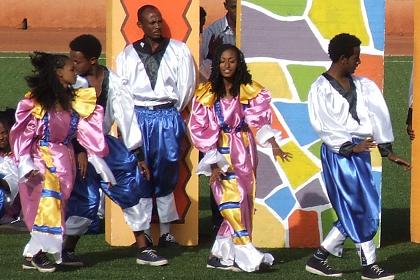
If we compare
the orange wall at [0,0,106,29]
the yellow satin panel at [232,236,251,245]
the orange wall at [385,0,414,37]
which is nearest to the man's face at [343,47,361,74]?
the yellow satin panel at [232,236,251,245]

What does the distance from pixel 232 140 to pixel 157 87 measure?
116 cm

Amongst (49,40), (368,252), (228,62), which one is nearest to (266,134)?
(228,62)

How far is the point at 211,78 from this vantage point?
10.9 m

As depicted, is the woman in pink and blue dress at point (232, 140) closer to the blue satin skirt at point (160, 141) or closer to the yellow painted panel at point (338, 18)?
the blue satin skirt at point (160, 141)

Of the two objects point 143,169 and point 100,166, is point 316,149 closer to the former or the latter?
point 143,169

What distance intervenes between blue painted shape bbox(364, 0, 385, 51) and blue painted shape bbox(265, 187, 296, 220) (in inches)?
56.3

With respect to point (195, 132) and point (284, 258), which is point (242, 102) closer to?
point (195, 132)

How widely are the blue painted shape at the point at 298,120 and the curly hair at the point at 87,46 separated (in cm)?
167

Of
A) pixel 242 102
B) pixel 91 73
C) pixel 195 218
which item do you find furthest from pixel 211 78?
pixel 195 218

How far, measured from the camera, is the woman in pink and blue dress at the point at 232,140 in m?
10.7

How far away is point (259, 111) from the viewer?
10.8 meters

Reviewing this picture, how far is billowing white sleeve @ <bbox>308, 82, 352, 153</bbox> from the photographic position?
1031 cm

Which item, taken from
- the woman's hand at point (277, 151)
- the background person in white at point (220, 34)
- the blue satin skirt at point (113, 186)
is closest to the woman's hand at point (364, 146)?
the woman's hand at point (277, 151)

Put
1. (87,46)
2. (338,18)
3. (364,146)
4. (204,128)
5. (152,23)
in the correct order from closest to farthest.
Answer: (364,146) < (204,128) < (87,46) < (152,23) < (338,18)
